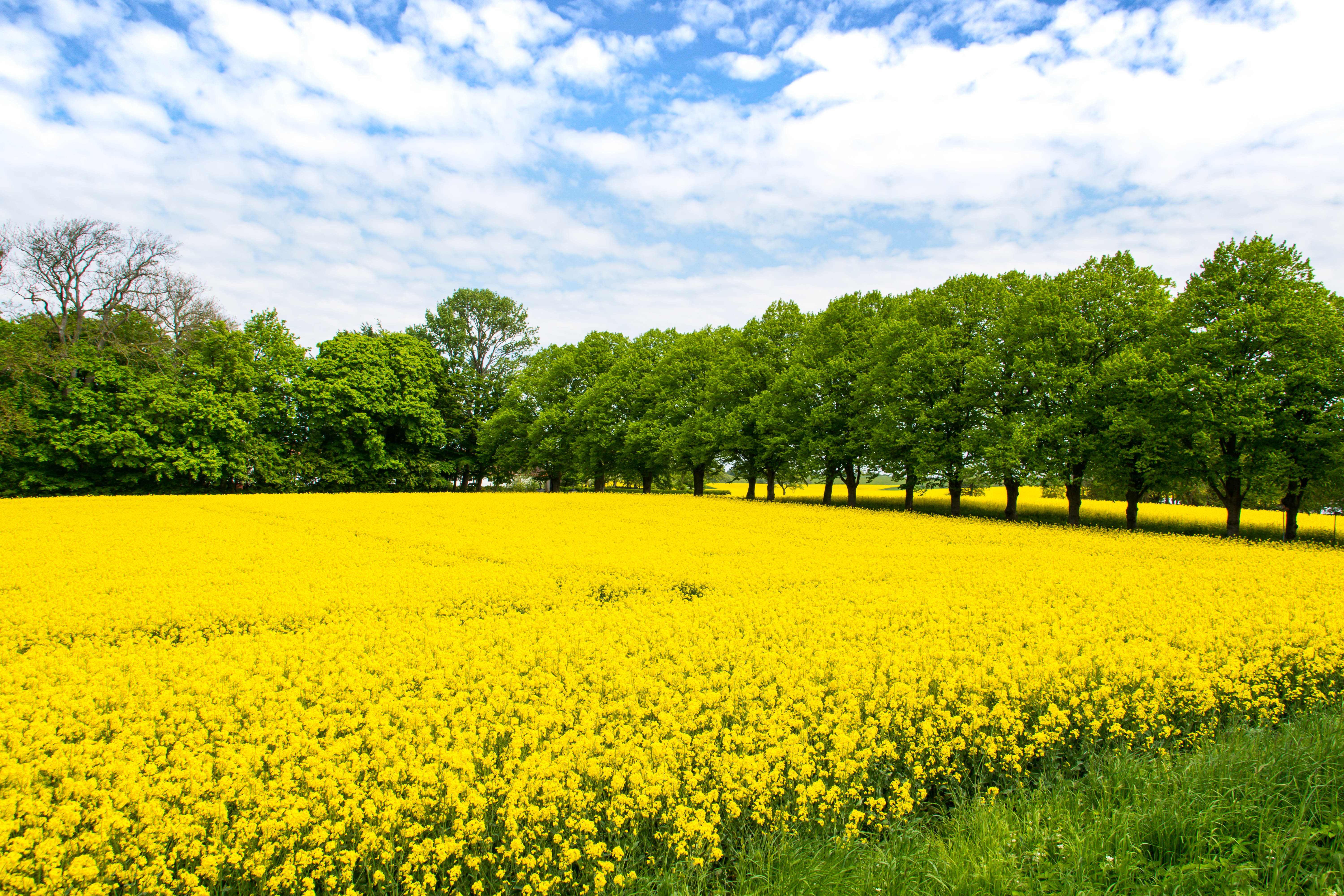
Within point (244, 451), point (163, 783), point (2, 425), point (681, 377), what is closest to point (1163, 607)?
point (163, 783)

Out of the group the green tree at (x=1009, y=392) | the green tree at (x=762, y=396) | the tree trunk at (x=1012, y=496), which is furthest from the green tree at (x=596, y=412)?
the tree trunk at (x=1012, y=496)

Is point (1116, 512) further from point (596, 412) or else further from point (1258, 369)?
point (596, 412)

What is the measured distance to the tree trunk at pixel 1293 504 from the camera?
20.2 metres

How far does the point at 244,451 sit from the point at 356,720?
38433mm

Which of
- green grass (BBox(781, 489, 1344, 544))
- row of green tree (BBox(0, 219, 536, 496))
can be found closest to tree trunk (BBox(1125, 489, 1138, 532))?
green grass (BBox(781, 489, 1344, 544))

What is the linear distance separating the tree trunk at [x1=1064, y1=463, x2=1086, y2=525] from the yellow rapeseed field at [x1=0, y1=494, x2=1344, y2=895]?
10595 millimetres

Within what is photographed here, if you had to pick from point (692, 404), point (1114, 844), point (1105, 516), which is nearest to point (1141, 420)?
point (1105, 516)

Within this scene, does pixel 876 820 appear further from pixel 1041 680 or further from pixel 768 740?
pixel 1041 680

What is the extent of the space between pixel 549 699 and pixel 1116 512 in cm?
3498

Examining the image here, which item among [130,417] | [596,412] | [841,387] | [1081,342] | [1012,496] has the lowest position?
[1012,496]

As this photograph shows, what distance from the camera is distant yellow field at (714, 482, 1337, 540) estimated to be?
24.8 meters

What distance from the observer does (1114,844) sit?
152 inches

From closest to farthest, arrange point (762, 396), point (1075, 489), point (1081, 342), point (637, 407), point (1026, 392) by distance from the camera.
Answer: point (1081, 342), point (1075, 489), point (1026, 392), point (762, 396), point (637, 407)

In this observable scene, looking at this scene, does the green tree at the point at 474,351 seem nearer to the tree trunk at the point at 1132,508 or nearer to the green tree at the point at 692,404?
the green tree at the point at 692,404
